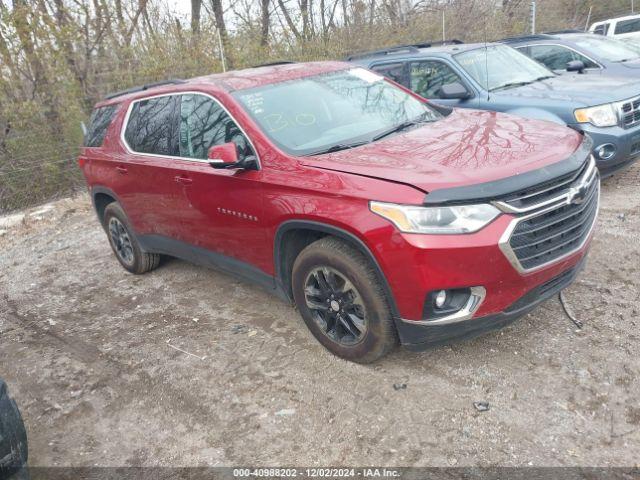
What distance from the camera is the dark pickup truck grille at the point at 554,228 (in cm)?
275

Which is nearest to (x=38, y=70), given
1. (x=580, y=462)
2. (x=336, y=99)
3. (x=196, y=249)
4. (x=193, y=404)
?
(x=196, y=249)

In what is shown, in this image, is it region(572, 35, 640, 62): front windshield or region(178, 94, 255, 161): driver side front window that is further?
region(572, 35, 640, 62): front windshield

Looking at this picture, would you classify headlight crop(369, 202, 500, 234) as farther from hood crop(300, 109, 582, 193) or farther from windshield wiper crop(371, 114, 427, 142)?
windshield wiper crop(371, 114, 427, 142)

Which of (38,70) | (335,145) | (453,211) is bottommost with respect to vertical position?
(453,211)

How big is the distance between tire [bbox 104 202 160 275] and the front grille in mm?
5011

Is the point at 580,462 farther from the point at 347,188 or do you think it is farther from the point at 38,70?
the point at 38,70

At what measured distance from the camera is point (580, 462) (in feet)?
8.14

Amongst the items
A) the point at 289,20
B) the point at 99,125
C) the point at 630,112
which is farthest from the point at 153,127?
the point at 289,20

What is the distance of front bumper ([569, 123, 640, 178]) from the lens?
5.49 m

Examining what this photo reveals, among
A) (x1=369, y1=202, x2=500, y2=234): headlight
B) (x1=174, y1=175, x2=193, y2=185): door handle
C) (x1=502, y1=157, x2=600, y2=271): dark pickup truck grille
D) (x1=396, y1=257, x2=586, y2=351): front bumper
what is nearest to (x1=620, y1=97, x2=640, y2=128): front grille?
(x1=502, y1=157, x2=600, y2=271): dark pickup truck grille

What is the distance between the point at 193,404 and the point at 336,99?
7.59ft

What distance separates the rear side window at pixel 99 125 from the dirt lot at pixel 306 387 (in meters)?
1.69

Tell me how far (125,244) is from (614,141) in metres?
5.06

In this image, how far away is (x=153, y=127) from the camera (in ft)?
14.9
